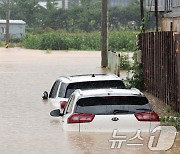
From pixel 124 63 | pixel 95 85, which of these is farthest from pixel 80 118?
pixel 124 63

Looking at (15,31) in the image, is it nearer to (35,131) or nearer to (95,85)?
(35,131)

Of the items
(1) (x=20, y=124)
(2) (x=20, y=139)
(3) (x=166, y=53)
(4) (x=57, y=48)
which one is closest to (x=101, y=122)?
(2) (x=20, y=139)

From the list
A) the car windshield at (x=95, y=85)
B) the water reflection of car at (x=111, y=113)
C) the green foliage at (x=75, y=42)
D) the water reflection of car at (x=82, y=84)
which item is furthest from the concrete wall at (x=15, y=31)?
the water reflection of car at (x=111, y=113)

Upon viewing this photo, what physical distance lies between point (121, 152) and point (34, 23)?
376ft

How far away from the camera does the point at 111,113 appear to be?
12570 millimetres

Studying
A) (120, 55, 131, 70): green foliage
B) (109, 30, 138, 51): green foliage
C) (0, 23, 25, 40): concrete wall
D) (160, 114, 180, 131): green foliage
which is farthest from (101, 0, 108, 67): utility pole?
(0, 23, 25, 40): concrete wall

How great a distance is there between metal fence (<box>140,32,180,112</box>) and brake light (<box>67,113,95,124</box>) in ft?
23.7

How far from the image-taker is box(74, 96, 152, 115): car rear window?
1262 cm

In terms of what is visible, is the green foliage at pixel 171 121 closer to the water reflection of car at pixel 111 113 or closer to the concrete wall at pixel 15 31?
the water reflection of car at pixel 111 113

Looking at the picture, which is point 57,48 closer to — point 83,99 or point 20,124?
point 20,124

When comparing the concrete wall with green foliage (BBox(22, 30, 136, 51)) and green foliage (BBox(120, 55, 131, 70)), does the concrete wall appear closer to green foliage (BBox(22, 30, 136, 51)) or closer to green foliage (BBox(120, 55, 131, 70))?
green foliage (BBox(22, 30, 136, 51))

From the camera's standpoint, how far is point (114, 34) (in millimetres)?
83438

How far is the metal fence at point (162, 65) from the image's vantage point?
66.8 ft

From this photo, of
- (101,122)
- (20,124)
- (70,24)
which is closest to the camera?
(101,122)
